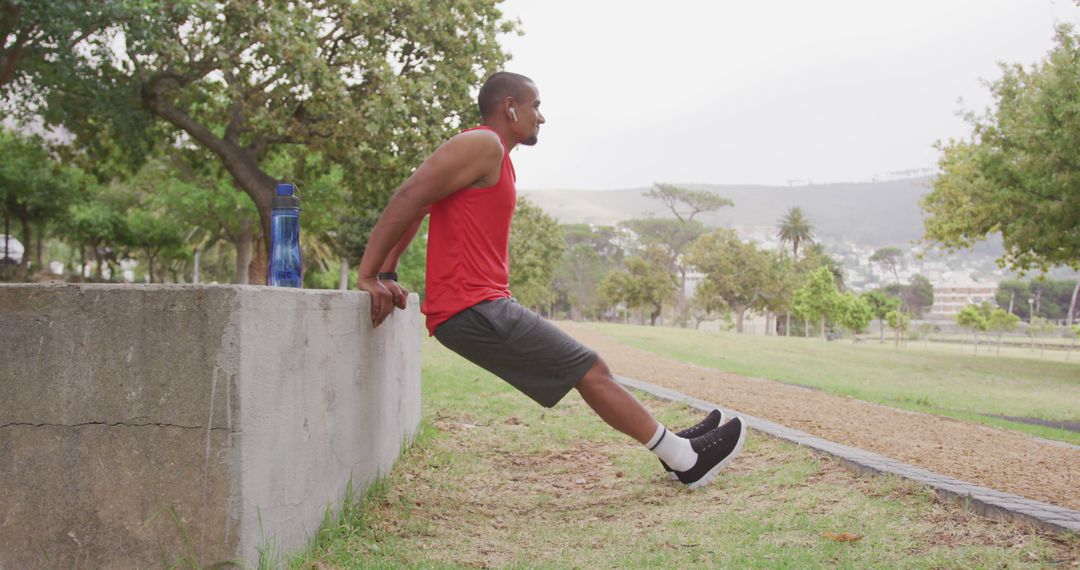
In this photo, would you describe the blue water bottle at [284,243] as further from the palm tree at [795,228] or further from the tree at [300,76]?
the palm tree at [795,228]

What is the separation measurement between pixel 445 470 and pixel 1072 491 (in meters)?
3.16

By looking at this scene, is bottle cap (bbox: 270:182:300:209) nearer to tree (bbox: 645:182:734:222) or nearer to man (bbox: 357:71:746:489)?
man (bbox: 357:71:746:489)

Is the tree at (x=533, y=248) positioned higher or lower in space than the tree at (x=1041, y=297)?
higher

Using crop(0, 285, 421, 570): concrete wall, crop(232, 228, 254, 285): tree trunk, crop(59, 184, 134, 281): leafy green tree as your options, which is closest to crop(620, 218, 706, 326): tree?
crop(59, 184, 134, 281): leafy green tree

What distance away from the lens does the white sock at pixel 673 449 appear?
415 centimetres

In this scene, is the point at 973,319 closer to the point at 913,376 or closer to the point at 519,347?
the point at 913,376

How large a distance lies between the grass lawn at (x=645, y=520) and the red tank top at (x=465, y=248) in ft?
3.07

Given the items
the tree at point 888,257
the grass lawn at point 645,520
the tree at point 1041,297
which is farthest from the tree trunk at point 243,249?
the tree at point 888,257

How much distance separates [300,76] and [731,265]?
51116 mm

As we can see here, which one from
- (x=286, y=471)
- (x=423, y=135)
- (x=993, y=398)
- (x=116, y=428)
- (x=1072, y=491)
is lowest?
(x=993, y=398)

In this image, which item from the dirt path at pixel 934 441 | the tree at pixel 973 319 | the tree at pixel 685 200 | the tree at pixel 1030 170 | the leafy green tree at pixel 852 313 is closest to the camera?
the dirt path at pixel 934 441

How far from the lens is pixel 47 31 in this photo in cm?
1332

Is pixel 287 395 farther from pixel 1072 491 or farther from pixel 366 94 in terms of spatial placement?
pixel 366 94

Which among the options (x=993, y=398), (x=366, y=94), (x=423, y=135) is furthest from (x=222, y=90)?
(x=993, y=398)
